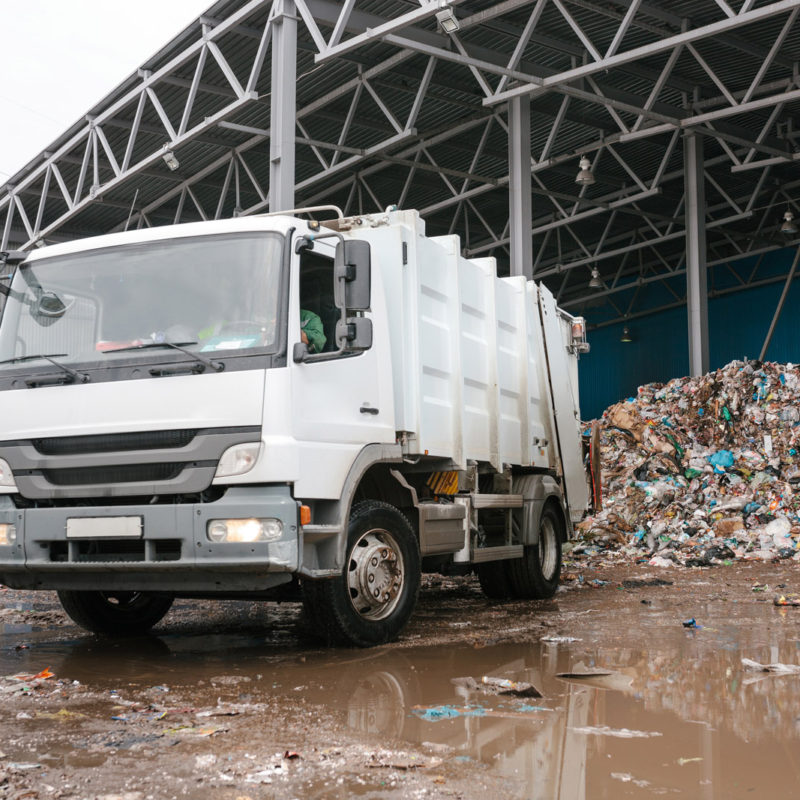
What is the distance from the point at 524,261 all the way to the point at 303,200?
945 centimetres

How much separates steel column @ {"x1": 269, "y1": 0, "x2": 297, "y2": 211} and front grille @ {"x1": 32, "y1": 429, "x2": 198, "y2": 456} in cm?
644

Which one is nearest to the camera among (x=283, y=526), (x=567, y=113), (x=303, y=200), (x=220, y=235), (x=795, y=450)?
(x=283, y=526)

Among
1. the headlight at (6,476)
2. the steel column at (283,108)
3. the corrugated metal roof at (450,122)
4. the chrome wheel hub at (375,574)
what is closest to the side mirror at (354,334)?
the chrome wheel hub at (375,574)

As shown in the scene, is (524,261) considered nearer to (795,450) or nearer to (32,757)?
(795,450)

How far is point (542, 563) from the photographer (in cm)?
907

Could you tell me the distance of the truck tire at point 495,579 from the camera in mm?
8766

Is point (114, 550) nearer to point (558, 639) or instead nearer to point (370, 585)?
point (370, 585)

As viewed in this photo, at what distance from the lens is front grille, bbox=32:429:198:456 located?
5.45m

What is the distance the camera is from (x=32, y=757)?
3.75m

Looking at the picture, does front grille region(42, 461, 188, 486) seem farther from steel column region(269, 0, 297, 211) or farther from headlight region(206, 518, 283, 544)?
steel column region(269, 0, 297, 211)

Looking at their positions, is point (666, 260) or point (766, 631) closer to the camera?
point (766, 631)

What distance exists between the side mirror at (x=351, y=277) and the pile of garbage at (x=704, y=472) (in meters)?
6.82

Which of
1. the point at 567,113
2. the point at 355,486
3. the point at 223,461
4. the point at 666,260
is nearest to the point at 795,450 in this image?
the point at 567,113

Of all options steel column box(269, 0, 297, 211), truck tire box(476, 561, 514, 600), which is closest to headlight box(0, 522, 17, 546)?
truck tire box(476, 561, 514, 600)
